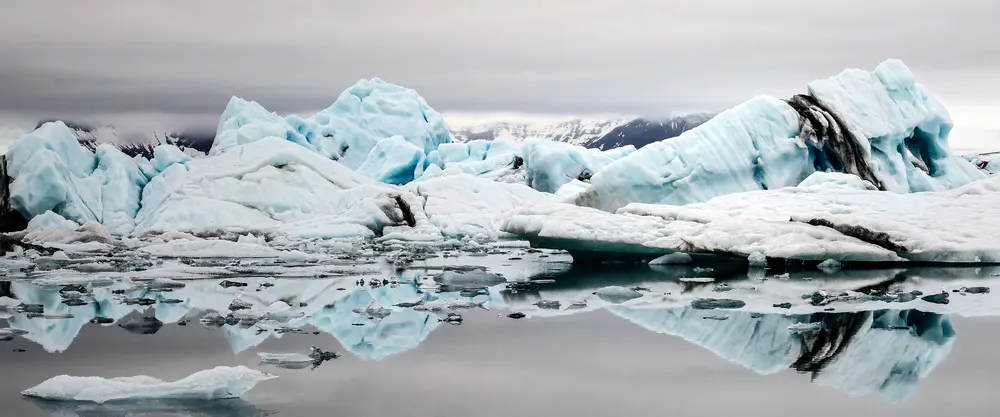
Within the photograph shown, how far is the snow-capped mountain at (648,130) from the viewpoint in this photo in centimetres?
12606

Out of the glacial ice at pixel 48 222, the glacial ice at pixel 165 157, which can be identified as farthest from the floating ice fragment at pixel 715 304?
the glacial ice at pixel 165 157

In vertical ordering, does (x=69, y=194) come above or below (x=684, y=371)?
below

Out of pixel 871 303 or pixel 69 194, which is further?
pixel 69 194

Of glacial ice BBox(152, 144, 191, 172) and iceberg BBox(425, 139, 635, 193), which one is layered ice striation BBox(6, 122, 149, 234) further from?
iceberg BBox(425, 139, 635, 193)

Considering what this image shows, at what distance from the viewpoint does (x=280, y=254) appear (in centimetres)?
1198

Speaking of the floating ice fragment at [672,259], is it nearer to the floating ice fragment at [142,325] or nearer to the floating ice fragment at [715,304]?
the floating ice fragment at [715,304]

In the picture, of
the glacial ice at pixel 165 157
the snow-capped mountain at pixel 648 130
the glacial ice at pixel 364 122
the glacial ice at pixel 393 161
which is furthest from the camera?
the snow-capped mountain at pixel 648 130

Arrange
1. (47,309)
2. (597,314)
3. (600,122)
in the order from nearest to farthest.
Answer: (597,314) → (47,309) → (600,122)

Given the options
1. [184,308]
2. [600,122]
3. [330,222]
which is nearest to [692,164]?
[330,222]

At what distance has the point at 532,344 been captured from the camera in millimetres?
4766

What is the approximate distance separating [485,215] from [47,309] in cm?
1236

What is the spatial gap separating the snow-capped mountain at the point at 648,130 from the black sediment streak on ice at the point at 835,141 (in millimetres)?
106323

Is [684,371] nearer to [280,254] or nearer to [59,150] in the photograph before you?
[280,254]

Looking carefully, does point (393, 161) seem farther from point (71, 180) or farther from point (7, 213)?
point (7, 213)
